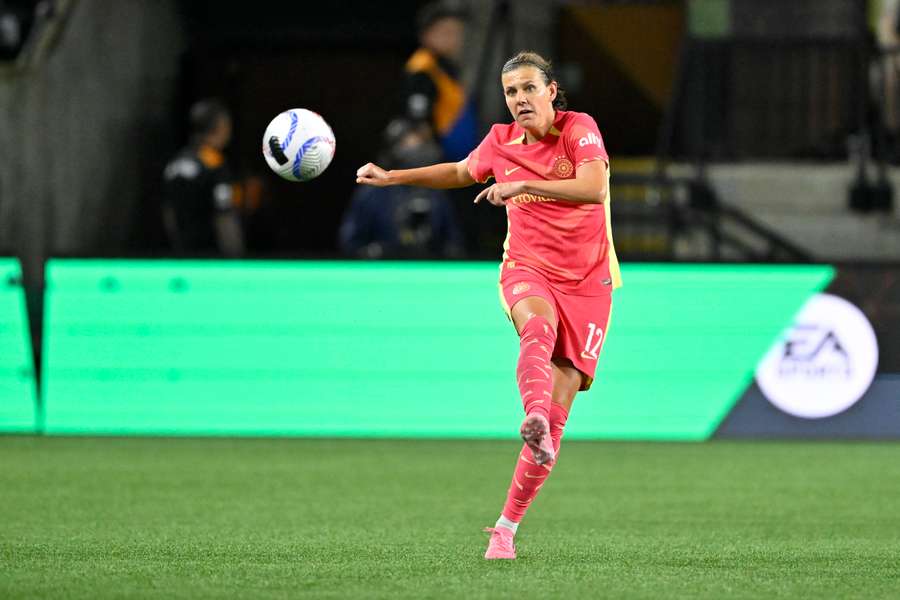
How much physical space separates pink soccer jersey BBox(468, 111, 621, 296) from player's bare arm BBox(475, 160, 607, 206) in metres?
0.17

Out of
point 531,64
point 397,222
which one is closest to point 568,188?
point 531,64

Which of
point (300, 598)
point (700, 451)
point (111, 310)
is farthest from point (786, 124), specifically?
point (300, 598)

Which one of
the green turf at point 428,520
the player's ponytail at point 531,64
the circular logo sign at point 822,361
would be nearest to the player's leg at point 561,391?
the green turf at point 428,520

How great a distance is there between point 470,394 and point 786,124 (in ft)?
19.5

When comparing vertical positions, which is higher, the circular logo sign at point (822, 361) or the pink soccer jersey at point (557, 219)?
the pink soccer jersey at point (557, 219)

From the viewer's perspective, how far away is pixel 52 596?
573 cm

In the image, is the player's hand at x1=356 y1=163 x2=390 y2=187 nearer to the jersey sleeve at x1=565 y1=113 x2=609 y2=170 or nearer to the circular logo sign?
the jersey sleeve at x1=565 y1=113 x2=609 y2=170

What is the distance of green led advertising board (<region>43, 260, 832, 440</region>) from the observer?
1325 centimetres

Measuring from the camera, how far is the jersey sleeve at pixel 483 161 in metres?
7.26

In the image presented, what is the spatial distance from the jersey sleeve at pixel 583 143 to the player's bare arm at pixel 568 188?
1.5 inches

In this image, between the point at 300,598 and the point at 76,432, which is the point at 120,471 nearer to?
the point at 76,432

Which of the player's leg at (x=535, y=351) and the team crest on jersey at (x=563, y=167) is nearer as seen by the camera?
the player's leg at (x=535, y=351)

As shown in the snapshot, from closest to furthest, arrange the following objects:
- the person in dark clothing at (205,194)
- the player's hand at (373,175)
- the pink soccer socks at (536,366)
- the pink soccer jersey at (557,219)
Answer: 1. the pink soccer socks at (536,366)
2. the pink soccer jersey at (557,219)
3. the player's hand at (373,175)
4. the person in dark clothing at (205,194)

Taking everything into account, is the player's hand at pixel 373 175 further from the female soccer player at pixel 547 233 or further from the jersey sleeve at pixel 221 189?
the jersey sleeve at pixel 221 189
